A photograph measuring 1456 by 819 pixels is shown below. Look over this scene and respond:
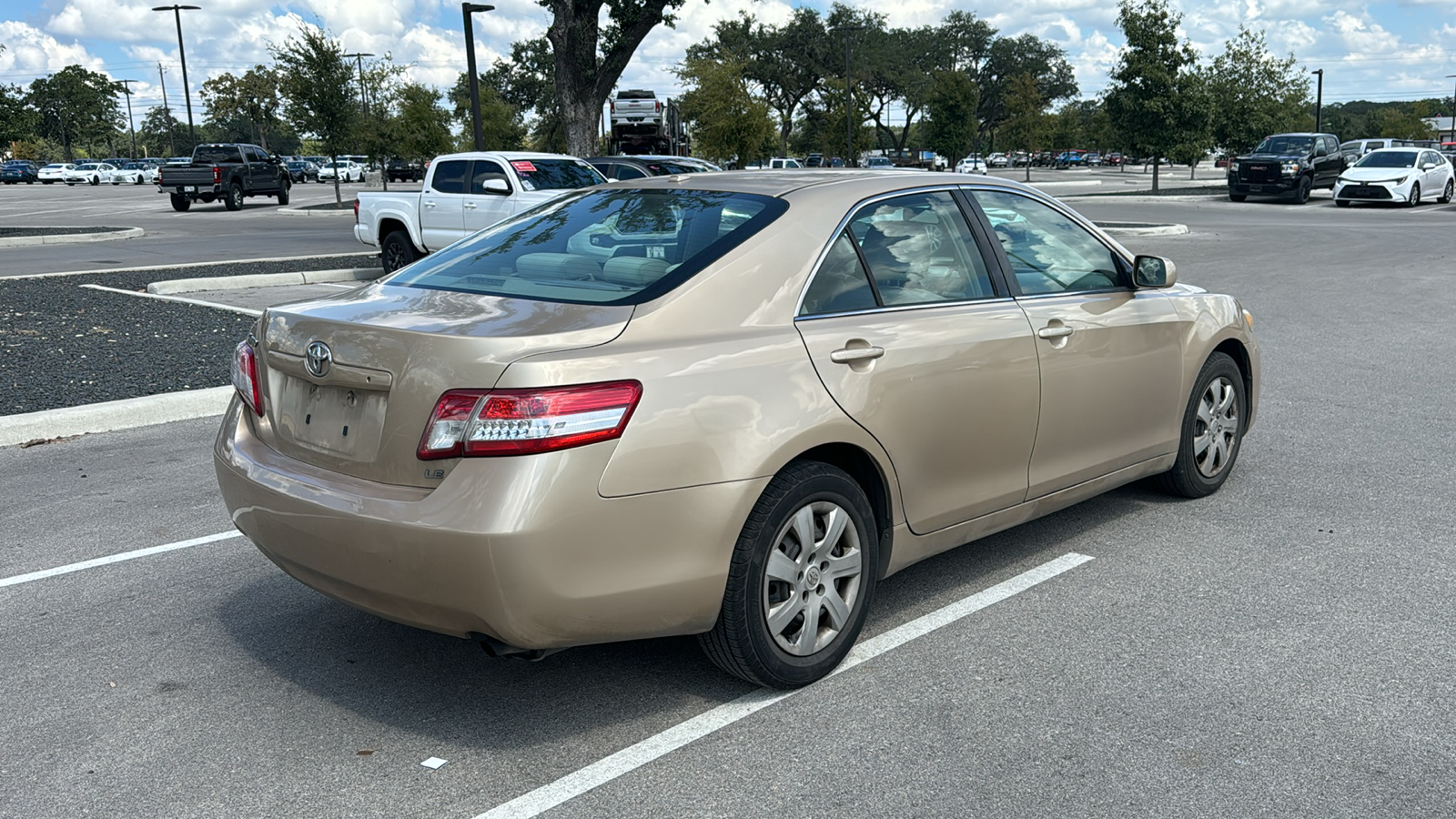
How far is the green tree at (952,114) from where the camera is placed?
192 feet

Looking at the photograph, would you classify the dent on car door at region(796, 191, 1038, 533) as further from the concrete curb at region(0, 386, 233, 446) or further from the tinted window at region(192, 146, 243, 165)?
the tinted window at region(192, 146, 243, 165)

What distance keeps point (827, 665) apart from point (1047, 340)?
154 cm

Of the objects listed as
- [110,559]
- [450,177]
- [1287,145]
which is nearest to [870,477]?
[110,559]

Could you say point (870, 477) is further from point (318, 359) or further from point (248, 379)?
point (248, 379)

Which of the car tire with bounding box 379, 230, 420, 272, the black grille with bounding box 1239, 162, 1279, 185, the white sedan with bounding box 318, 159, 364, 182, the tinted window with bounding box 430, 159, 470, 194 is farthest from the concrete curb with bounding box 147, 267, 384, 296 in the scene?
the white sedan with bounding box 318, 159, 364, 182

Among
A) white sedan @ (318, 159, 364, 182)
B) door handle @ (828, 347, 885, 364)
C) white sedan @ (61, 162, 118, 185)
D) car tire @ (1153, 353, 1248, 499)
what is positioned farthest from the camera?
white sedan @ (61, 162, 118, 185)

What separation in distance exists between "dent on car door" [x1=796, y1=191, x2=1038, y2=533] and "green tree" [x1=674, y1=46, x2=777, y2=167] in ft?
127

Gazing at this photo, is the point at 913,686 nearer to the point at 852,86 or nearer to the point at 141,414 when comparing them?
the point at 141,414

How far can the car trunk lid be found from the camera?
3189mm

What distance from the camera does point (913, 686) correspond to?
3744 mm

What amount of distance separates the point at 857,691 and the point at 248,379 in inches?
87.8

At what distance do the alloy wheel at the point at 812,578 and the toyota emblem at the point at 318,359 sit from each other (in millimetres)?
1403

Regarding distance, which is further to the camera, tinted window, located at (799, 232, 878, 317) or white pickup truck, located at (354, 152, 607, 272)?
white pickup truck, located at (354, 152, 607, 272)

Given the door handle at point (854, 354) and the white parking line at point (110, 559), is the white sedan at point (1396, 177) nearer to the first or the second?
the door handle at point (854, 354)
